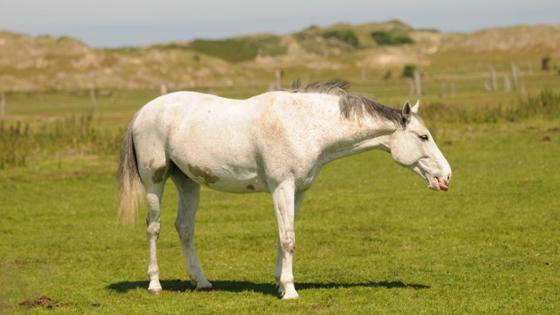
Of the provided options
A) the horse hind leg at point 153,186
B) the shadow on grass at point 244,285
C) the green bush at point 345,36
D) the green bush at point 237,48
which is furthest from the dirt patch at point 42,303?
the green bush at point 345,36

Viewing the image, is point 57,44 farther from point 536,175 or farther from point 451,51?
point 536,175

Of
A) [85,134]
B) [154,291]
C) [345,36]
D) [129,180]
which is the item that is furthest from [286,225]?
[345,36]

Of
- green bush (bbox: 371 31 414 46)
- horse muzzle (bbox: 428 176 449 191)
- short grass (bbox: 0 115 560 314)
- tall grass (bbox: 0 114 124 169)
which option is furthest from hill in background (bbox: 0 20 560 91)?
horse muzzle (bbox: 428 176 449 191)

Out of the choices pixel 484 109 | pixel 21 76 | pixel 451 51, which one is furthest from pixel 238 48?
pixel 484 109

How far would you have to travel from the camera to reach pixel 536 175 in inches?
837

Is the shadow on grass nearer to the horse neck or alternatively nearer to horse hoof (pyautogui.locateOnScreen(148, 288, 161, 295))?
horse hoof (pyautogui.locateOnScreen(148, 288, 161, 295))

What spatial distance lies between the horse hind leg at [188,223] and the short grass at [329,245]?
0.20 meters

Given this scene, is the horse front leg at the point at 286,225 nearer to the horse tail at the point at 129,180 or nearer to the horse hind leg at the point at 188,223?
the horse hind leg at the point at 188,223

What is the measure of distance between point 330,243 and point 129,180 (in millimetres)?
4232

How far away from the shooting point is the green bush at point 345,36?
160137mm

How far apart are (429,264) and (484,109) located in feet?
77.5

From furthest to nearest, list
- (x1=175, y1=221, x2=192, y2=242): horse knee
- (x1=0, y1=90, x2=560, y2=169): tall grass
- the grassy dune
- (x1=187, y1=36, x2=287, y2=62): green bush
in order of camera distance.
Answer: (x1=187, y1=36, x2=287, y2=62): green bush, (x1=0, y1=90, x2=560, y2=169): tall grass, (x1=175, y1=221, x2=192, y2=242): horse knee, the grassy dune

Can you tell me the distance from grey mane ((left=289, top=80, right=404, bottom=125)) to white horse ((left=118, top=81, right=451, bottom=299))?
1cm

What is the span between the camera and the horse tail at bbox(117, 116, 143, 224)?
11929 mm
